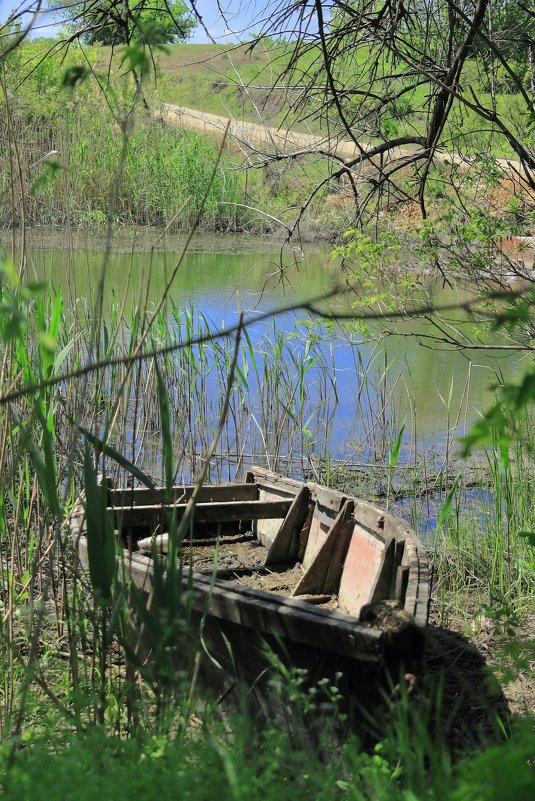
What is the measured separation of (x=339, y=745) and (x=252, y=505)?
5.77 feet

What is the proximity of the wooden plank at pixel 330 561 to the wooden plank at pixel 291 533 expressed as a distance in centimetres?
39

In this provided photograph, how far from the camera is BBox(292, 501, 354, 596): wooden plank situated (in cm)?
381

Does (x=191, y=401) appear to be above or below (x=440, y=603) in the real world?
above

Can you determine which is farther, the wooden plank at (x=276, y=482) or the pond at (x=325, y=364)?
the pond at (x=325, y=364)

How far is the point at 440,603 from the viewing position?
14.2 ft

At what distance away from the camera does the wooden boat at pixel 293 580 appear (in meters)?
2.64

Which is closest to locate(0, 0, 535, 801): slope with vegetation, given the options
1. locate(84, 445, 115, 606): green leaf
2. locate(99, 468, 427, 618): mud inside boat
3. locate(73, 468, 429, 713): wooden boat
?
locate(84, 445, 115, 606): green leaf

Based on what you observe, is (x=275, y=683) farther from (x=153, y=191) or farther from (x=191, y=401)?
(x=153, y=191)

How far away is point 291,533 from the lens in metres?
4.29

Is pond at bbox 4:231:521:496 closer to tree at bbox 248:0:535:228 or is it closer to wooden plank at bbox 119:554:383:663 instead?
tree at bbox 248:0:535:228

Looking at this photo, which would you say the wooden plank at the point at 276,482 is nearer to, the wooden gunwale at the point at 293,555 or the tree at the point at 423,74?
the wooden gunwale at the point at 293,555

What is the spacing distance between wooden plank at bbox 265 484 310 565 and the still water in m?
0.76

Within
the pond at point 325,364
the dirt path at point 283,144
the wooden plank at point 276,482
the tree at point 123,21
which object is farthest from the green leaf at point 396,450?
the tree at point 123,21

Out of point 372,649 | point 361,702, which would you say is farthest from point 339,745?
point 372,649
